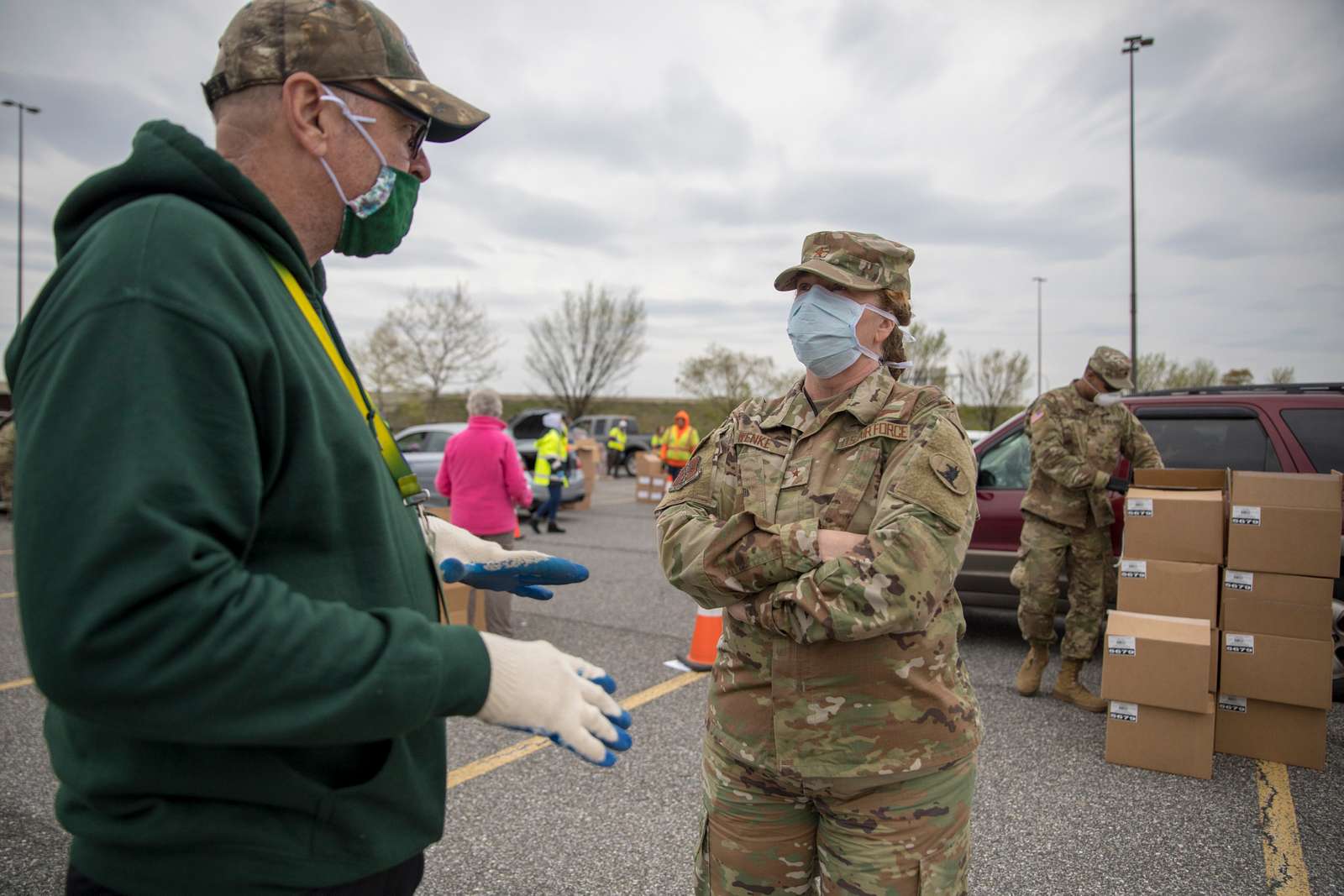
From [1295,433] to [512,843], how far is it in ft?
17.6

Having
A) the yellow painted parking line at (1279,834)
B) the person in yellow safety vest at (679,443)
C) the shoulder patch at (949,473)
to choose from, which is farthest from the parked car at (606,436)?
the shoulder patch at (949,473)

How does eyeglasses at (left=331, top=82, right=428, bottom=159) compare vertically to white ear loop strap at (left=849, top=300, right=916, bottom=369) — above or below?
above

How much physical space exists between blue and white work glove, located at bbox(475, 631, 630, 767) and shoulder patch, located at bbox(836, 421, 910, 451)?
1.14 metres

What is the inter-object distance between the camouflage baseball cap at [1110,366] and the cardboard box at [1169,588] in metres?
1.23

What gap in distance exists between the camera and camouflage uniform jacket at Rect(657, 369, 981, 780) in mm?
1933

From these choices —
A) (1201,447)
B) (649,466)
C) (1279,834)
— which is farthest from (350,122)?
(649,466)

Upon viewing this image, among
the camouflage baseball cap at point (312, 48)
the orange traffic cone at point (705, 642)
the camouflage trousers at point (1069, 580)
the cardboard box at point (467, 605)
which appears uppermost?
the camouflage baseball cap at point (312, 48)

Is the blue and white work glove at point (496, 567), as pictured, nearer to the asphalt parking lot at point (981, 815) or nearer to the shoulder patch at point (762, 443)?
the shoulder patch at point (762, 443)

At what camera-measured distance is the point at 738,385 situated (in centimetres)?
4134

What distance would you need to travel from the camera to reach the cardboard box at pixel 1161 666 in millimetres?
4131

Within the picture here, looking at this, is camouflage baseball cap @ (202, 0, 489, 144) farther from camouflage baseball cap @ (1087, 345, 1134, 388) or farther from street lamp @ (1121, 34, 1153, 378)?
street lamp @ (1121, 34, 1153, 378)

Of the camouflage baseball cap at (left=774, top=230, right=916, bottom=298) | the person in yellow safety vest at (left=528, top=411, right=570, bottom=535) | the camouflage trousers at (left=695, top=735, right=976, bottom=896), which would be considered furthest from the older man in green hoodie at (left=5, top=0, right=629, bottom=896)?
the person in yellow safety vest at (left=528, top=411, right=570, bottom=535)

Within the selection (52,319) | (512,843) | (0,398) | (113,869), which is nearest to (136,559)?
(52,319)

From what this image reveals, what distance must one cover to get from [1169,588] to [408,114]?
4.63m
